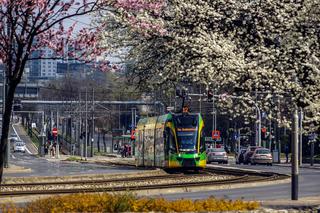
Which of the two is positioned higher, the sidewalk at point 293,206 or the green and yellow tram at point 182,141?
the green and yellow tram at point 182,141

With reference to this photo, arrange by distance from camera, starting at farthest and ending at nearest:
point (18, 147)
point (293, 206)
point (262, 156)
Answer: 1. point (18, 147)
2. point (262, 156)
3. point (293, 206)

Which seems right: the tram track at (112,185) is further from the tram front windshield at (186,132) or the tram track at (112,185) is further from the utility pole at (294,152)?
the utility pole at (294,152)

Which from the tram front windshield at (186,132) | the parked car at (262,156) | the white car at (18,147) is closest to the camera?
the tram front windshield at (186,132)

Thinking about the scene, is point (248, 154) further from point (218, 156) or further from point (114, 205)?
point (114, 205)

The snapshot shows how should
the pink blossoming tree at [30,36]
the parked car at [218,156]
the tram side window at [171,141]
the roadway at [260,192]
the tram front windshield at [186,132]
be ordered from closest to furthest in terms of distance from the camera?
1. the pink blossoming tree at [30,36]
2. the roadway at [260,192]
3. the tram front windshield at [186,132]
4. the tram side window at [171,141]
5. the parked car at [218,156]

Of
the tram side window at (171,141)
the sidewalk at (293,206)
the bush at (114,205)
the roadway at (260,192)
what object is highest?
the tram side window at (171,141)

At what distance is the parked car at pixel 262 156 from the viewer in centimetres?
6544

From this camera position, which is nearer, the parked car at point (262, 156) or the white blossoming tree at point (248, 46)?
the white blossoming tree at point (248, 46)

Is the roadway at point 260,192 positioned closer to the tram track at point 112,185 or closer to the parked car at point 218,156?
the tram track at point 112,185

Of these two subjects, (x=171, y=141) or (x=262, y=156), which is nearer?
(x=171, y=141)

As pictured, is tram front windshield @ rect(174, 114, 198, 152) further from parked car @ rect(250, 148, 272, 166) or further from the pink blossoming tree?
the pink blossoming tree

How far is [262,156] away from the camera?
216 ft

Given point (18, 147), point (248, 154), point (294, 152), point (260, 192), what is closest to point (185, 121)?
point (260, 192)

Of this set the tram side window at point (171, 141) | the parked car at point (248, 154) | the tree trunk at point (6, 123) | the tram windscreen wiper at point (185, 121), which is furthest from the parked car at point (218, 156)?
the tree trunk at point (6, 123)
